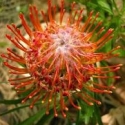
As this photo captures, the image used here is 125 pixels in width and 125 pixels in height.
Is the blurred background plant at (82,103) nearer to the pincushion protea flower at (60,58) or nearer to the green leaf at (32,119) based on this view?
the green leaf at (32,119)

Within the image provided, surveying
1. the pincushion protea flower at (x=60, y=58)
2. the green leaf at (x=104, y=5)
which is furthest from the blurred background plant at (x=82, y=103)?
the pincushion protea flower at (x=60, y=58)

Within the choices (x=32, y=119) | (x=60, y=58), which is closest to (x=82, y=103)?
(x=32, y=119)

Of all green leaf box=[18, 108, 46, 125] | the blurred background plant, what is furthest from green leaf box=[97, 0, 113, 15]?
green leaf box=[18, 108, 46, 125]

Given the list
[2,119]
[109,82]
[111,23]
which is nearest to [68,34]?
[111,23]

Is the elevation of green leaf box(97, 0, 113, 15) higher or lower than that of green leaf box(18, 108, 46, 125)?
higher

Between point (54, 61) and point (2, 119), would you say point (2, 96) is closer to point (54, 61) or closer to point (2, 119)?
point (2, 119)

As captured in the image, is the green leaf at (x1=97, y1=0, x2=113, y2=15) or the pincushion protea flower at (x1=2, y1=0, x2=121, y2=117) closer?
the pincushion protea flower at (x1=2, y1=0, x2=121, y2=117)

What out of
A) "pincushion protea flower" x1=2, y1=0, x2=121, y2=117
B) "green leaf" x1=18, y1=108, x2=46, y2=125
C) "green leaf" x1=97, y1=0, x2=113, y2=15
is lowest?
"green leaf" x1=18, y1=108, x2=46, y2=125

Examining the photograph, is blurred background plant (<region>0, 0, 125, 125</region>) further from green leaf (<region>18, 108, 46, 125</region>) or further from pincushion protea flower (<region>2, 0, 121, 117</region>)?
pincushion protea flower (<region>2, 0, 121, 117</region>)
